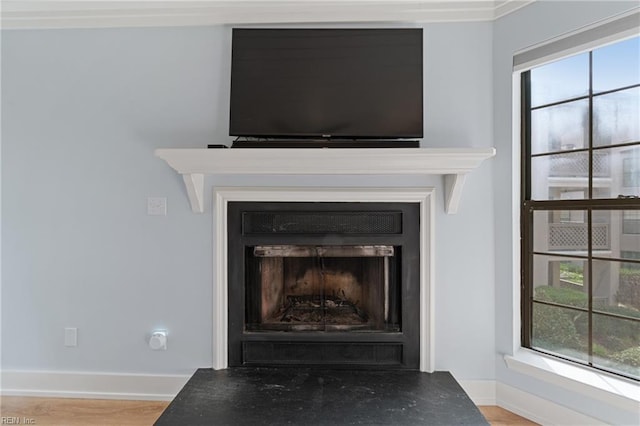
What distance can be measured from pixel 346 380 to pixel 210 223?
3.92 feet

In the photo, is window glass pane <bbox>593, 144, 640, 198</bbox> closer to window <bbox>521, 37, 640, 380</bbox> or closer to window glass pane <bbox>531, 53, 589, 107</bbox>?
window <bbox>521, 37, 640, 380</bbox>

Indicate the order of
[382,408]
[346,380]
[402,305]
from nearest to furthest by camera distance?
1. [382,408]
2. [346,380]
3. [402,305]

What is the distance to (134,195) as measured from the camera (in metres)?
2.30

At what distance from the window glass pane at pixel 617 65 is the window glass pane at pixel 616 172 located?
1.06ft

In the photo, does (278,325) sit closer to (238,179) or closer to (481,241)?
(238,179)

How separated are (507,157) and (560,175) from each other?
0.93 feet

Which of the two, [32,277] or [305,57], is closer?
[305,57]

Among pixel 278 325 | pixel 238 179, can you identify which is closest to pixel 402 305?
pixel 278 325

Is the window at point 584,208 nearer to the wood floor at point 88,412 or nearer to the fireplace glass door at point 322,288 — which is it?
the wood floor at point 88,412

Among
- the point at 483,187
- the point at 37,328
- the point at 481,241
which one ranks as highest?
the point at 483,187

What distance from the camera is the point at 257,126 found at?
2.13m

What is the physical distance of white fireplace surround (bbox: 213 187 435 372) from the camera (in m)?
2.20

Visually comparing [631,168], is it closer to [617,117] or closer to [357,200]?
[617,117]

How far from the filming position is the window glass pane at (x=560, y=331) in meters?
1.98
